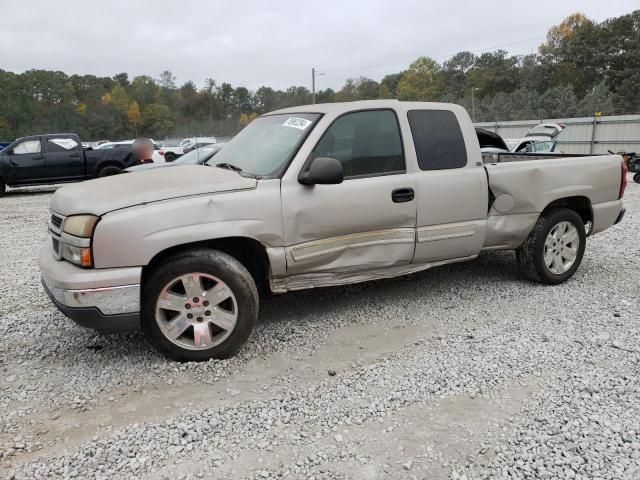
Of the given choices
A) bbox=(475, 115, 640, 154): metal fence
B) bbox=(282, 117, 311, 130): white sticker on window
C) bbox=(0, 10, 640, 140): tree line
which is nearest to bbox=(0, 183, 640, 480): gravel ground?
bbox=(282, 117, 311, 130): white sticker on window

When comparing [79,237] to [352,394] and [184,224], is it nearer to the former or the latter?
[184,224]

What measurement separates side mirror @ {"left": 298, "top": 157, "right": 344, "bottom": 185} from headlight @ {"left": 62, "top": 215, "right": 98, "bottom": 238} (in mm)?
1461

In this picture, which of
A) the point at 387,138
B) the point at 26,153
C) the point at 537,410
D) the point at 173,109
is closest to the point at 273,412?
the point at 537,410

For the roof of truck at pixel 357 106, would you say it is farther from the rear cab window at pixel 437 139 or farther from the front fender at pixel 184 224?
Result: the front fender at pixel 184 224

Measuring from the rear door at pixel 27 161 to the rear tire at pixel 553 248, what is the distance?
45.7 ft

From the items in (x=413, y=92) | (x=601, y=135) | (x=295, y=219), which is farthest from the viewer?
(x=413, y=92)

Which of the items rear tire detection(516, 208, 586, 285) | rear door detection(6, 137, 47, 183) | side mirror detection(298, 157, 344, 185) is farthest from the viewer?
rear door detection(6, 137, 47, 183)

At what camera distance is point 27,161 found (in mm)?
14352

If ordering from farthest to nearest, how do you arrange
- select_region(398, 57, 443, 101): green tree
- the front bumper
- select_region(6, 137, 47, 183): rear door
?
1. select_region(398, 57, 443, 101): green tree
2. select_region(6, 137, 47, 183): rear door
3. the front bumper

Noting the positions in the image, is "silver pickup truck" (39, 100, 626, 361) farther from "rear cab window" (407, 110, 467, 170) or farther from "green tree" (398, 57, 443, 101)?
"green tree" (398, 57, 443, 101)

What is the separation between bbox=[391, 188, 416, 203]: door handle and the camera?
402cm

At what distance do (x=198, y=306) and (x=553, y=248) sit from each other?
352 cm

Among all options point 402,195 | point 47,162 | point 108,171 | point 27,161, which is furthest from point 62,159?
point 402,195

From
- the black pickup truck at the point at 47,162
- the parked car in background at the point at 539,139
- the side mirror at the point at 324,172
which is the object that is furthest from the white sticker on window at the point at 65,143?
the side mirror at the point at 324,172
